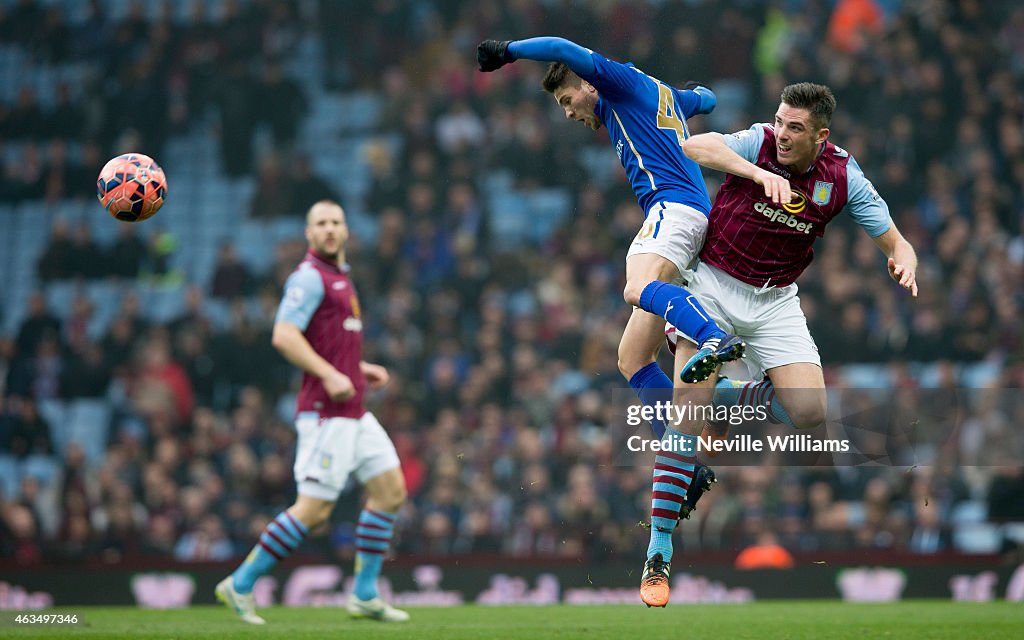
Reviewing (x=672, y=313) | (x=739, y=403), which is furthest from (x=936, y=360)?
(x=672, y=313)

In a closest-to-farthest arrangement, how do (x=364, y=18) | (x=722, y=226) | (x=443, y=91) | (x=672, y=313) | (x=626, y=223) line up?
(x=672, y=313), (x=722, y=226), (x=626, y=223), (x=443, y=91), (x=364, y=18)

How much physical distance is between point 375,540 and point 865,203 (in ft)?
13.0

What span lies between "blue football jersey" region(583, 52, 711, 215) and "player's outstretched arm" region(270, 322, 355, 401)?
2450 mm

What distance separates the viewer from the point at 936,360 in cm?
1272

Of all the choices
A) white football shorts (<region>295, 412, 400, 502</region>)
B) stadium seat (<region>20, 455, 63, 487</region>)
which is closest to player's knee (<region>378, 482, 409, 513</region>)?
white football shorts (<region>295, 412, 400, 502</region>)

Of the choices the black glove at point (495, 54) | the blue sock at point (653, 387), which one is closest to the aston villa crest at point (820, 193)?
the blue sock at point (653, 387)

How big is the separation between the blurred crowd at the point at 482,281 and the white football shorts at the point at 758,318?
4.61 meters

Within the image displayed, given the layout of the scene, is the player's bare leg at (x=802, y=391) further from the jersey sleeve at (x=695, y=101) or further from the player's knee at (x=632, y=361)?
the jersey sleeve at (x=695, y=101)

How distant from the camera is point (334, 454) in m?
8.63

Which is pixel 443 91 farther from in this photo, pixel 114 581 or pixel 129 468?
pixel 114 581

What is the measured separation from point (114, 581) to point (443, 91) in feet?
26.4

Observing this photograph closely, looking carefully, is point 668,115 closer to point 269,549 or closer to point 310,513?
point 310,513

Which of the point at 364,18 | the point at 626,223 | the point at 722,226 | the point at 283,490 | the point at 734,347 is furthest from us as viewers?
the point at 364,18

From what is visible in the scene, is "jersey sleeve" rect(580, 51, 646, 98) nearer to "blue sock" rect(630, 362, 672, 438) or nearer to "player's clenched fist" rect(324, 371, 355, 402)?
"blue sock" rect(630, 362, 672, 438)
